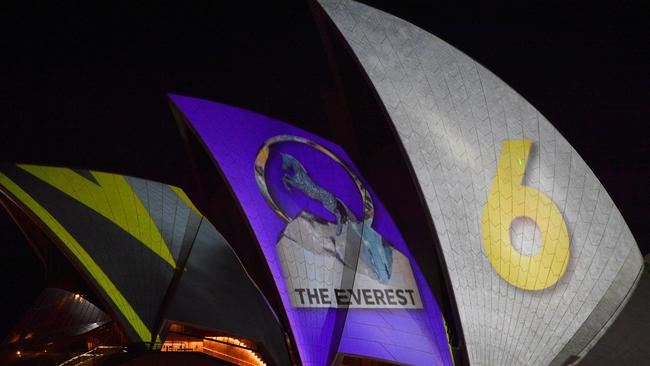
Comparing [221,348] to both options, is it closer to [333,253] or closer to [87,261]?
[87,261]

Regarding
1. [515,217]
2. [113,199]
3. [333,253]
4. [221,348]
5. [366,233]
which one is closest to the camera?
[515,217]

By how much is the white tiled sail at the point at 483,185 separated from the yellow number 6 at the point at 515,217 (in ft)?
0.41

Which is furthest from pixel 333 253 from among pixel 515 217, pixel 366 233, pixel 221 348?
pixel 221 348

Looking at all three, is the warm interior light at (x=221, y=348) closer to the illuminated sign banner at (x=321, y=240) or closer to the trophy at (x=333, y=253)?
the illuminated sign banner at (x=321, y=240)

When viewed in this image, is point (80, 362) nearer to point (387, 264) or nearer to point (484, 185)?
point (387, 264)

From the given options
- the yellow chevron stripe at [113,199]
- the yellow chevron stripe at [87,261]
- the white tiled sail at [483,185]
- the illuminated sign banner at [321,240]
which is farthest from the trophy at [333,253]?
the yellow chevron stripe at [87,261]

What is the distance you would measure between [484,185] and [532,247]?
1510 millimetres

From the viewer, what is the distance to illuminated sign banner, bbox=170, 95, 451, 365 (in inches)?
545

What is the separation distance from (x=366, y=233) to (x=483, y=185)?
12.7ft

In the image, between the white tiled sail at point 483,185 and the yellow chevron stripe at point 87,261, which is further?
the yellow chevron stripe at point 87,261

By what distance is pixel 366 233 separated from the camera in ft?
45.8

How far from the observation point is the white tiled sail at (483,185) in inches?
420

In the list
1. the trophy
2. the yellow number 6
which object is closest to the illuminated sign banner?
the trophy

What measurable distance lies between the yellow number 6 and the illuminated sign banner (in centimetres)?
316
